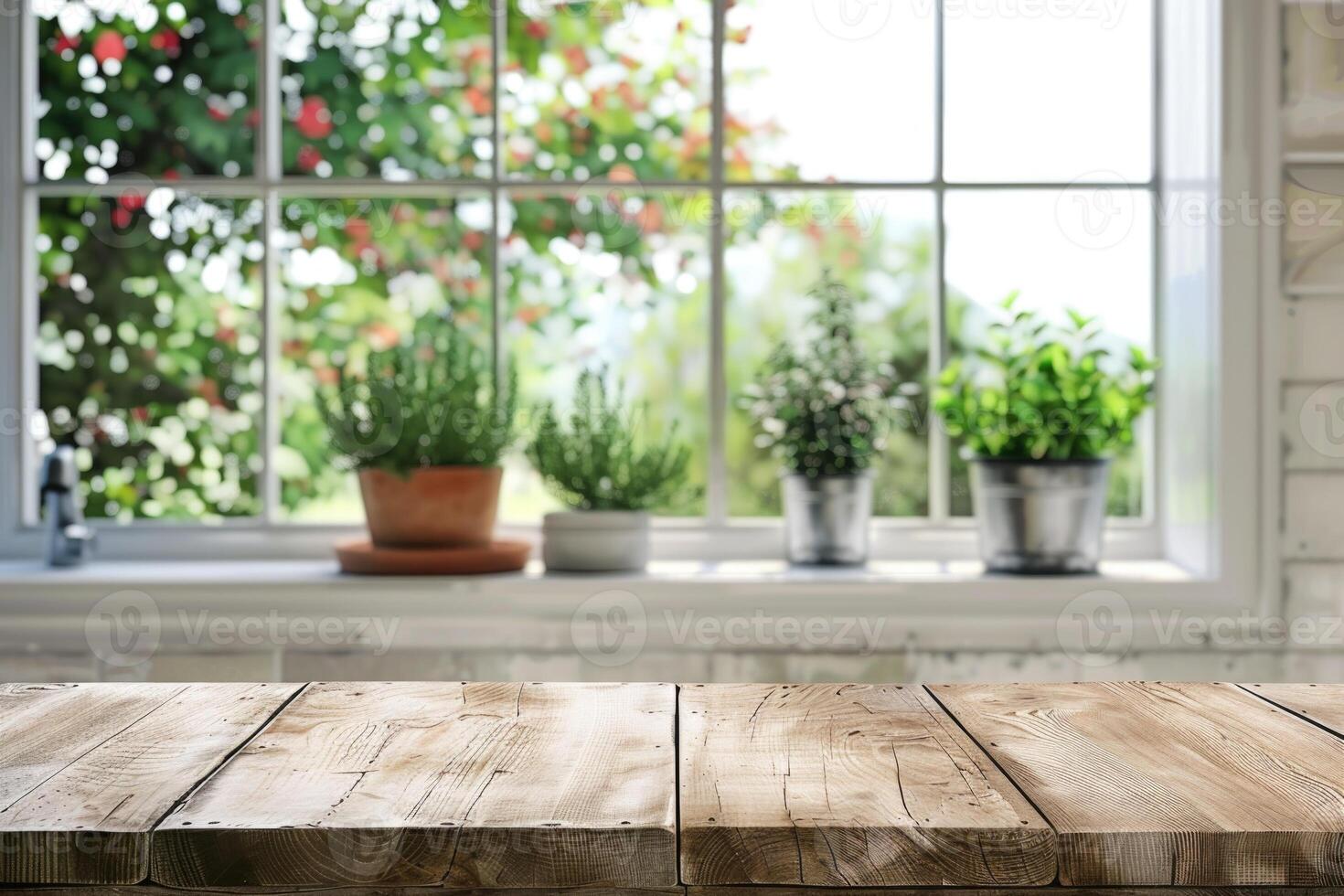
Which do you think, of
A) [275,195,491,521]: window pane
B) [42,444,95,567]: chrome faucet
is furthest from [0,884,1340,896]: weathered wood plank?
[275,195,491,521]: window pane

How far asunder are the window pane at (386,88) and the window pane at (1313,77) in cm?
159

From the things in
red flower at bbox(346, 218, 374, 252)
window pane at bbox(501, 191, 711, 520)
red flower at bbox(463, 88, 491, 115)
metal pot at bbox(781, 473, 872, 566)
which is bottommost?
metal pot at bbox(781, 473, 872, 566)

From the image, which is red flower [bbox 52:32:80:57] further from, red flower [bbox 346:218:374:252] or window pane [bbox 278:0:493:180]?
red flower [bbox 346:218:374:252]

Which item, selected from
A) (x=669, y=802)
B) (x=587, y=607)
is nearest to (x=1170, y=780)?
(x=669, y=802)

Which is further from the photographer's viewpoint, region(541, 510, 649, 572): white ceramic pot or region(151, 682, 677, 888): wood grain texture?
region(541, 510, 649, 572): white ceramic pot

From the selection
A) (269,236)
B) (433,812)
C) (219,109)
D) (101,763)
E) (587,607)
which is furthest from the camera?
(219,109)

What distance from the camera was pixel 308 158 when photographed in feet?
8.20

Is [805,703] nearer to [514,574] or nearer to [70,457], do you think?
[514,574]

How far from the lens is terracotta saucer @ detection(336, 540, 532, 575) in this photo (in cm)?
216

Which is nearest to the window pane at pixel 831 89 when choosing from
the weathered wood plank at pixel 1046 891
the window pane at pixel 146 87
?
the window pane at pixel 146 87

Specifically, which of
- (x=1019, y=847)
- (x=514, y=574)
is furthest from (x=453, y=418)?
(x=1019, y=847)

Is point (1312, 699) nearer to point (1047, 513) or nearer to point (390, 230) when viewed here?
point (1047, 513)

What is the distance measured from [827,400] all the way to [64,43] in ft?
5.87

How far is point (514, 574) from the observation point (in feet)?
7.19
